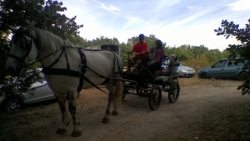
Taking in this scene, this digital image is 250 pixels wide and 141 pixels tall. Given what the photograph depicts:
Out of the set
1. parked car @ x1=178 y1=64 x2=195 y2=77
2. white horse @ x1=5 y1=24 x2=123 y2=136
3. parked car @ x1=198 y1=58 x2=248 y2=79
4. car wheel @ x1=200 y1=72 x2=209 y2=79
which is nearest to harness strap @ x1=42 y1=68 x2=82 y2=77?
white horse @ x1=5 y1=24 x2=123 y2=136

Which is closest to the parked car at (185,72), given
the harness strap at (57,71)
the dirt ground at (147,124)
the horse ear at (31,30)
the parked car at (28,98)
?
the dirt ground at (147,124)

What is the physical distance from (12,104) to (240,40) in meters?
7.82

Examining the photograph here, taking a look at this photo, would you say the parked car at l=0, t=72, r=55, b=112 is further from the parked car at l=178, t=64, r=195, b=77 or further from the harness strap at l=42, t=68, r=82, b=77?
the parked car at l=178, t=64, r=195, b=77

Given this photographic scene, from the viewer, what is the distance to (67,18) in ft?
16.6

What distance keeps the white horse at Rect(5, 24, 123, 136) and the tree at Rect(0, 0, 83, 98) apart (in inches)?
35.2

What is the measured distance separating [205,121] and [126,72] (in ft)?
8.81

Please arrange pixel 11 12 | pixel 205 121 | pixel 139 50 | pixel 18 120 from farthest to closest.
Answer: pixel 139 50, pixel 18 120, pixel 205 121, pixel 11 12

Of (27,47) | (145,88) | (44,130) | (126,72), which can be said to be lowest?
(44,130)

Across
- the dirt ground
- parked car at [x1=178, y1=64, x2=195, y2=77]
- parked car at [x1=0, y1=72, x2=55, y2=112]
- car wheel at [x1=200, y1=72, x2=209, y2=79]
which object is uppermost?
parked car at [x1=178, y1=64, x2=195, y2=77]

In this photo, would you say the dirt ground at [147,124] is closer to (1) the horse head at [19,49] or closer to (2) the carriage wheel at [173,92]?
(2) the carriage wheel at [173,92]

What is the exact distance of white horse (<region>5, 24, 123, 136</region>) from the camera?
3.48 metres

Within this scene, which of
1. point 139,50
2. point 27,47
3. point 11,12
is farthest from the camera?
point 139,50

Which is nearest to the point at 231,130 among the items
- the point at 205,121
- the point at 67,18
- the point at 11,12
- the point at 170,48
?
the point at 205,121

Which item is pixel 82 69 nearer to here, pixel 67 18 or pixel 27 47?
pixel 27 47
